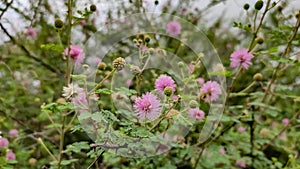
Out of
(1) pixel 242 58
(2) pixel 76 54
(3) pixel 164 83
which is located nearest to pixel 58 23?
(2) pixel 76 54

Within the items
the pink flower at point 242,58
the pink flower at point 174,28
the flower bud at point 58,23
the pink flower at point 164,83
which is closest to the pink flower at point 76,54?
the flower bud at point 58,23

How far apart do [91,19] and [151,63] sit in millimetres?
1072

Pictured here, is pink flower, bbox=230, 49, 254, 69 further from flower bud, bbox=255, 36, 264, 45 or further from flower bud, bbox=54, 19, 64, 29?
flower bud, bbox=54, 19, 64, 29

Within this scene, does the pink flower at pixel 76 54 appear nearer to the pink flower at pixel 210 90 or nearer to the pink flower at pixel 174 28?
the pink flower at pixel 210 90

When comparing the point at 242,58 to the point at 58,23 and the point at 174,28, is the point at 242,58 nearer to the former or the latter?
the point at 174,28

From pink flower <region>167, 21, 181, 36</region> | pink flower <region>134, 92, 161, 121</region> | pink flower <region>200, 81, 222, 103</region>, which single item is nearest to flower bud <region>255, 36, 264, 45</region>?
pink flower <region>200, 81, 222, 103</region>

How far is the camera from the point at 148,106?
829mm

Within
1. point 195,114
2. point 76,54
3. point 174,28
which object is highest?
point 174,28

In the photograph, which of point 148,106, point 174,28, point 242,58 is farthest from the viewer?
point 174,28

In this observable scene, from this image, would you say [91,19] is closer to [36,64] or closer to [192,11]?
[36,64]

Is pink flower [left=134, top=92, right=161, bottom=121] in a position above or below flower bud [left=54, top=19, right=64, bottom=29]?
below

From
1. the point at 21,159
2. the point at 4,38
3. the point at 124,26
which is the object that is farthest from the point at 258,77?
the point at 4,38

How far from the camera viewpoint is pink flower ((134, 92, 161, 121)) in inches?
32.3

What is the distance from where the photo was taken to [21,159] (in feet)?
5.43
